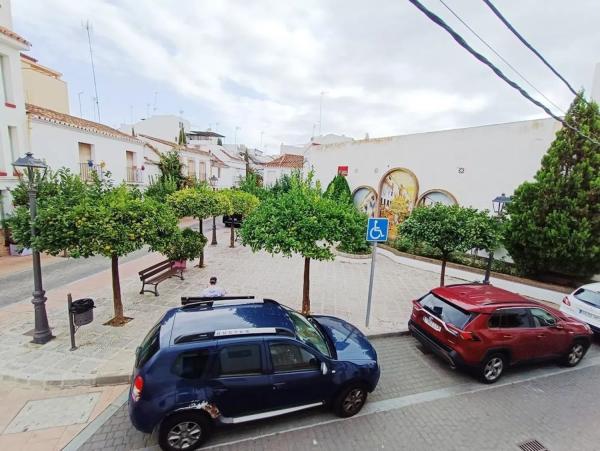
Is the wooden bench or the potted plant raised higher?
the potted plant

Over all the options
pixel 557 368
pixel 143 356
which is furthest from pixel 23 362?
pixel 557 368

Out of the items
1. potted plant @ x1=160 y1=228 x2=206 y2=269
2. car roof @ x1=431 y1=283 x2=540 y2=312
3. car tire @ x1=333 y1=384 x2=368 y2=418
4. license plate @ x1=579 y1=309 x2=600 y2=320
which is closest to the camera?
car tire @ x1=333 y1=384 x2=368 y2=418

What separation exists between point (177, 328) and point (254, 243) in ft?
10.3

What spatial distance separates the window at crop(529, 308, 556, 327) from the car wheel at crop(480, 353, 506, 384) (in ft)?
3.51

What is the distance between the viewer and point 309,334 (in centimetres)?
484

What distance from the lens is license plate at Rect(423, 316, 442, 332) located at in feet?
19.4

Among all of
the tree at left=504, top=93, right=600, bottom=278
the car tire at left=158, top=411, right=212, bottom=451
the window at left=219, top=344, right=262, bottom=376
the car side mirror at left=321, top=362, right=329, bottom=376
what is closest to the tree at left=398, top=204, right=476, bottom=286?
the tree at left=504, top=93, right=600, bottom=278

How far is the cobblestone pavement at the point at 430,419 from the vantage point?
4.12 meters

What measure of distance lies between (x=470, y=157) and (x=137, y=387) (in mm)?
14687

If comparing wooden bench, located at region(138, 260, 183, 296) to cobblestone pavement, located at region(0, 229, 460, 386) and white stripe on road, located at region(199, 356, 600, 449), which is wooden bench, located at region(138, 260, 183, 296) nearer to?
cobblestone pavement, located at region(0, 229, 460, 386)

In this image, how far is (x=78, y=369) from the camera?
5.36 m

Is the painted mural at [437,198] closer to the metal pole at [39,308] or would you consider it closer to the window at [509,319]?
the window at [509,319]

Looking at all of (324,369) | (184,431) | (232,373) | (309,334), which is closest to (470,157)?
(309,334)

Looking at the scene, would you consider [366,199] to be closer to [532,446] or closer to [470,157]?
[470,157]
